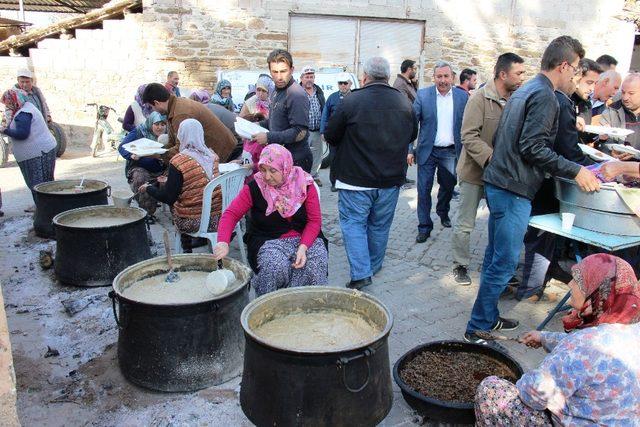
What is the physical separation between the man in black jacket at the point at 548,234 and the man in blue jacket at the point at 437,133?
1558 mm

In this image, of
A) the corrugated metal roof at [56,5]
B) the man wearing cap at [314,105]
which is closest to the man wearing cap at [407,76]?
the man wearing cap at [314,105]

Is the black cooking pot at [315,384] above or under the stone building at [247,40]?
under

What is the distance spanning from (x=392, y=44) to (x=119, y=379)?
12180mm

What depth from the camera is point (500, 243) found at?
142 inches

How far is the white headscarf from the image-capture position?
4785mm

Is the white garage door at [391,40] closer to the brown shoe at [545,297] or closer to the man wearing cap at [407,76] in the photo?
the man wearing cap at [407,76]

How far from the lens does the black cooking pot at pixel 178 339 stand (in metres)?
3.09

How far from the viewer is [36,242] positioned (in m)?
6.11

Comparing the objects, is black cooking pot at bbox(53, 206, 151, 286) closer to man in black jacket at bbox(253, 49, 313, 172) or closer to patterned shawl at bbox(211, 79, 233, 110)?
man in black jacket at bbox(253, 49, 313, 172)

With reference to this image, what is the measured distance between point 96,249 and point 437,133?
384 centimetres

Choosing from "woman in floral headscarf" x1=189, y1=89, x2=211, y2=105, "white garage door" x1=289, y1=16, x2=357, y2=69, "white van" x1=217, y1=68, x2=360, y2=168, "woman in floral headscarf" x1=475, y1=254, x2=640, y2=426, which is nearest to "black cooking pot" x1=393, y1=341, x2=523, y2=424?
"woman in floral headscarf" x1=475, y1=254, x2=640, y2=426

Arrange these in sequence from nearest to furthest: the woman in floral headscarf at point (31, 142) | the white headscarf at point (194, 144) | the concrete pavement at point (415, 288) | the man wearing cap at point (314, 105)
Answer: the concrete pavement at point (415, 288) → the white headscarf at point (194, 144) → the woman in floral headscarf at point (31, 142) → the man wearing cap at point (314, 105)

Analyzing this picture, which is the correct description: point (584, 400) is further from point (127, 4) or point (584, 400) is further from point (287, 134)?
point (127, 4)

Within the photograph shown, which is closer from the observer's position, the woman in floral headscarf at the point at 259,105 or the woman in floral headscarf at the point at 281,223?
the woman in floral headscarf at the point at 281,223
